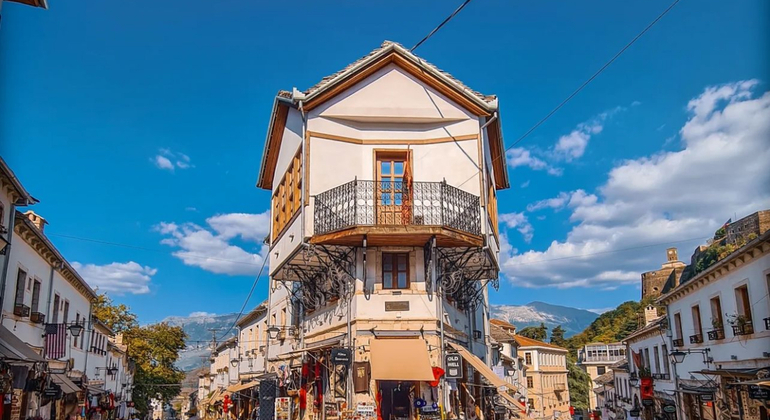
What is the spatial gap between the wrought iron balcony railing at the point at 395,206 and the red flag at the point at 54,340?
35.6 feet

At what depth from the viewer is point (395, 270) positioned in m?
16.5

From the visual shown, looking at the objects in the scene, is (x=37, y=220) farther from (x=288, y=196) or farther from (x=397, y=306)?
(x=397, y=306)

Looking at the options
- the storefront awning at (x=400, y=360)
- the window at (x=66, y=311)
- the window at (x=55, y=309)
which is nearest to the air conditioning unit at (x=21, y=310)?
the window at (x=55, y=309)

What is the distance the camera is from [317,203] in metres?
16.8

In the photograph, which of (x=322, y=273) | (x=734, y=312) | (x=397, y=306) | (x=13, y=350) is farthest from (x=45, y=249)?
(x=734, y=312)

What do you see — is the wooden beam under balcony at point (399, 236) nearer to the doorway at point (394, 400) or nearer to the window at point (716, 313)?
the doorway at point (394, 400)

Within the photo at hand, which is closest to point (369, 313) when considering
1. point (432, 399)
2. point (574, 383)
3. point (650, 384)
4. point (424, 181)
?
point (432, 399)

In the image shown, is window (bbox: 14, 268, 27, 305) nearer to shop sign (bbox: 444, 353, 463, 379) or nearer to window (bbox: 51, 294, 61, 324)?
window (bbox: 51, 294, 61, 324)

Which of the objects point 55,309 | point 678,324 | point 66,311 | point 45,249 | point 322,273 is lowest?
point 678,324

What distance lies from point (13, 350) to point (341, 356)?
784cm

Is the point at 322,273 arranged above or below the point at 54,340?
above

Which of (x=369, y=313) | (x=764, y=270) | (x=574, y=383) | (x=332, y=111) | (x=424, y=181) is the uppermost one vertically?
(x=332, y=111)

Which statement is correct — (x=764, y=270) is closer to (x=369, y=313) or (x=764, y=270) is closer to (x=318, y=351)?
(x=369, y=313)

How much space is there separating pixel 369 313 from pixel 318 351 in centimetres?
373
